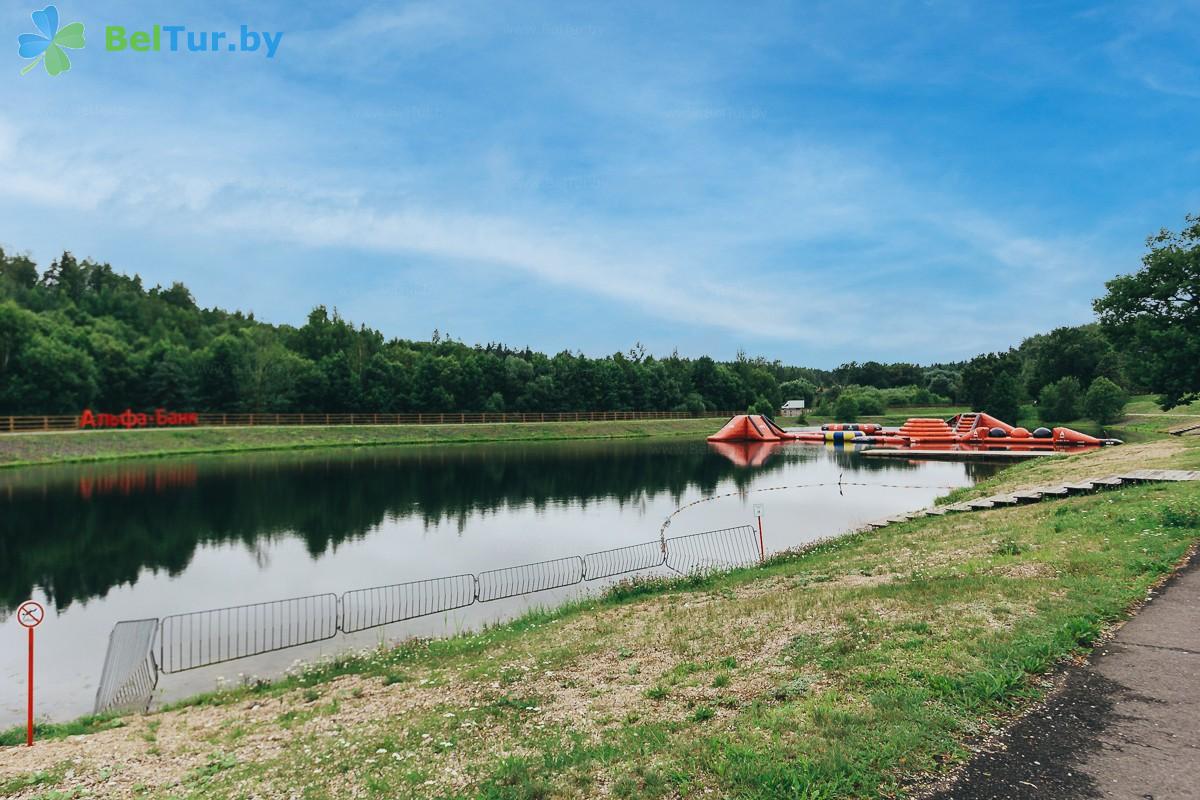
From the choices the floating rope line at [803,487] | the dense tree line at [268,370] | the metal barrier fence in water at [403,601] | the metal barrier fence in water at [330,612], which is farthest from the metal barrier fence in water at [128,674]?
the dense tree line at [268,370]

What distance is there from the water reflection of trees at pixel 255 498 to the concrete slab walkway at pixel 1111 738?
19.7m

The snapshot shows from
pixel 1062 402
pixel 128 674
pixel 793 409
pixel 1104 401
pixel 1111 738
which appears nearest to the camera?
pixel 1111 738

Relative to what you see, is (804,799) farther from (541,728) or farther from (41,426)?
(41,426)

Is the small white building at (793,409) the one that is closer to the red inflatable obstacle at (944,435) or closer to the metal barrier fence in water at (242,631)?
the red inflatable obstacle at (944,435)

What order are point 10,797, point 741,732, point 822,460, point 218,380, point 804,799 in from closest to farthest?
point 804,799 < point 741,732 < point 10,797 < point 822,460 < point 218,380

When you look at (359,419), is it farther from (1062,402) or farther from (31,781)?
(1062,402)

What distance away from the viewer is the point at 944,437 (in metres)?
60.3

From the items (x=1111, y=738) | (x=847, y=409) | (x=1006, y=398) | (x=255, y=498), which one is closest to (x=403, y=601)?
(x=1111, y=738)

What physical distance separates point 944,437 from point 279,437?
6348cm

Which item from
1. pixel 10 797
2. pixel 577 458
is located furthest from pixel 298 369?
pixel 10 797

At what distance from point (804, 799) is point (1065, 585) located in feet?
23.8

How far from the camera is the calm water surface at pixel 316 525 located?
1443cm

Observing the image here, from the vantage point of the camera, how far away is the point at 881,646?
27.5 feet

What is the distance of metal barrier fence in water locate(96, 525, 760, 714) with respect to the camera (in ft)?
38.8
